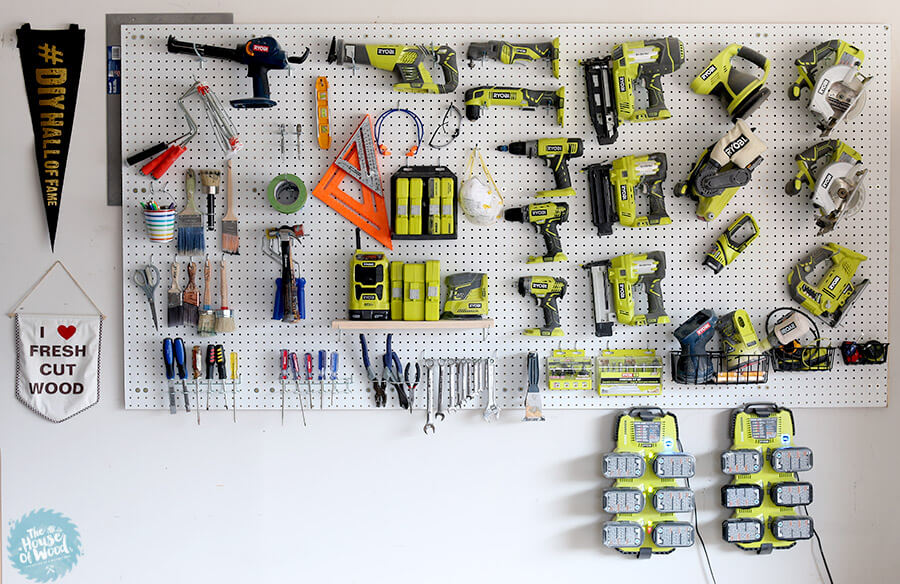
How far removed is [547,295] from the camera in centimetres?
190

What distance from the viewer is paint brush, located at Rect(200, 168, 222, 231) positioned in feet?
6.23

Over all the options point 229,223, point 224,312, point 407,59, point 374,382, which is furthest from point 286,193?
point 374,382

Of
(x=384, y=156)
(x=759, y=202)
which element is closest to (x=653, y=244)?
(x=759, y=202)

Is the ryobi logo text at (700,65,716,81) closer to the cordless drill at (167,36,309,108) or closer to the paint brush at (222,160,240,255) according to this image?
the cordless drill at (167,36,309,108)

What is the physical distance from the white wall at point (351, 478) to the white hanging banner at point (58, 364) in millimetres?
45

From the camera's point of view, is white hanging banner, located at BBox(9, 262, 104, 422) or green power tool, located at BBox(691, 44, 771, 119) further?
white hanging banner, located at BBox(9, 262, 104, 422)

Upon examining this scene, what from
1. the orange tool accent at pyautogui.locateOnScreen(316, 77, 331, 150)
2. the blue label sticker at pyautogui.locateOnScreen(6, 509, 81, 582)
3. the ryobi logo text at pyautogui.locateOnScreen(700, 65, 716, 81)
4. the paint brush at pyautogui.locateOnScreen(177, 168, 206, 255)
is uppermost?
the ryobi logo text at pyautogui.locateOnScreen(700, 65, 716, 81)

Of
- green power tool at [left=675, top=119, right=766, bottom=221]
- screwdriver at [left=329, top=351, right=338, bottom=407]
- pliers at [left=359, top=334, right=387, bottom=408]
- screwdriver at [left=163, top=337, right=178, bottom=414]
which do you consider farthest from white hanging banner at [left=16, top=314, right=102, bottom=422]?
green power tool at [left=675, top=119, right=766, bottom=221]

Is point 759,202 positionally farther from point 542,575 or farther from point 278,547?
point 278,547

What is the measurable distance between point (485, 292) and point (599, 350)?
0.43 metres

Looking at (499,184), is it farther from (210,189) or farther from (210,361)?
(210,361)

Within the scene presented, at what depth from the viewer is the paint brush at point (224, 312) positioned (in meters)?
1.89

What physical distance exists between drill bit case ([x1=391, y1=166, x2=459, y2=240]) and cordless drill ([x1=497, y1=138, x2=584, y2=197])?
9.5 inches

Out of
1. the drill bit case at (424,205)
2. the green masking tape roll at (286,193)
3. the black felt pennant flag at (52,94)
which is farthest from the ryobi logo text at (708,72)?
the black felt pennant flag at (52,94)
